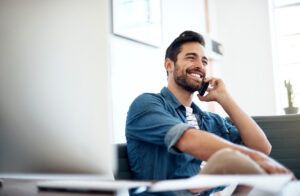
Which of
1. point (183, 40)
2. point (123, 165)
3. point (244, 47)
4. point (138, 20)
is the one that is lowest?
point (123, 165)

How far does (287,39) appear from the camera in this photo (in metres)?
3.03

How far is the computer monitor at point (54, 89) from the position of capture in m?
0.37

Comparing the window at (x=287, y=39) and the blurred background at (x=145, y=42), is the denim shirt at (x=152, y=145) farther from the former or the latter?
the window at (x=287, y=39)

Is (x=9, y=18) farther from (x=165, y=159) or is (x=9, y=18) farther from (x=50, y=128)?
(x=165, y=159)

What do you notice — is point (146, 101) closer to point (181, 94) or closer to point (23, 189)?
point (181, 94)

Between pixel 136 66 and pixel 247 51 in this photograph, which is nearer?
pixel 136 66

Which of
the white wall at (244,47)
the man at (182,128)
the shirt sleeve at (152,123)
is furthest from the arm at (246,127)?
the white wall at (244,47)

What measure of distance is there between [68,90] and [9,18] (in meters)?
0.16

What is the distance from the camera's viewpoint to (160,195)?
0.85 meters

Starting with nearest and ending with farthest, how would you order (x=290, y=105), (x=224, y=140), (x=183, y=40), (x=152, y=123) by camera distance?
(x=224, y=140) < (x=152, y=123) < (x=183, y=40) < (x=290, y=105)

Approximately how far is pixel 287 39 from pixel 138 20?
1981 millimetres

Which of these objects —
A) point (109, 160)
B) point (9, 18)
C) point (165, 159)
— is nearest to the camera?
point (109, 160)

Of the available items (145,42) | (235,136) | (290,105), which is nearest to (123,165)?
(235,136)

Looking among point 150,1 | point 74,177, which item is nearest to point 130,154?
point 74,177
